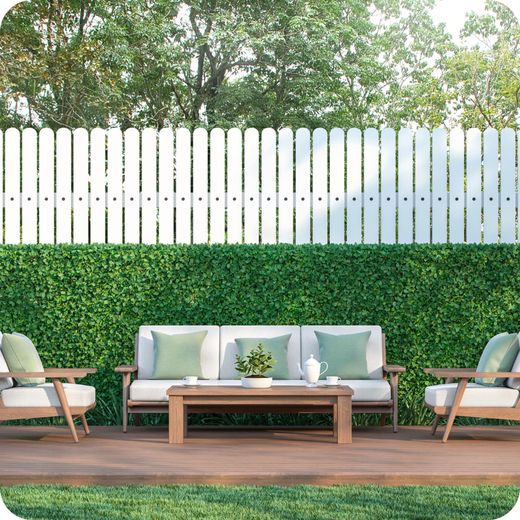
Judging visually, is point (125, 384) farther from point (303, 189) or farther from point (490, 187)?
point (490, 187)

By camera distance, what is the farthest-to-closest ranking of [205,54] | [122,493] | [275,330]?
1. [205,54]
2. [275,330]
3. [122,493]

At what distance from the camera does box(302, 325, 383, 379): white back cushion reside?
25.5 feet

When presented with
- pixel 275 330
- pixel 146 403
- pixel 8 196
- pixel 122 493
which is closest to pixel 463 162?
pixel 275 330

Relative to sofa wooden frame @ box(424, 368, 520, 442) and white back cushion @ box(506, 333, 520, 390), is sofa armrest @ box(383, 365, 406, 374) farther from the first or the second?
white back cushion @ box(506, 333, 520, 390)

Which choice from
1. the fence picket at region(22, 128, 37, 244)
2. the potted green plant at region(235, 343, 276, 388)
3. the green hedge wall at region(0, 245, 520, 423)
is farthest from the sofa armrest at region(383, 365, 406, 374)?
the fence picket at region(22, 128, 37, 244)

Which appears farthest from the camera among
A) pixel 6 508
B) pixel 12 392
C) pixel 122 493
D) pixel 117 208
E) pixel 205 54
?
pixel 205 54

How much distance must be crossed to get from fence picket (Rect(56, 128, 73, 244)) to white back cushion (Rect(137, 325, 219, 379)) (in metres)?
1.35

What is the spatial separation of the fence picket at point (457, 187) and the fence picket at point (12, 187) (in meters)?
4.23

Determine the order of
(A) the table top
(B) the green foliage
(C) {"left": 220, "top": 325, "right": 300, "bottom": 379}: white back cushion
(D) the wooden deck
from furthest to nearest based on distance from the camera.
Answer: (C) {"left": 220, "top": 325, "right": 300, "bottom": 379}: white back cushion
(B) the green foliage
(A) the table top
(D) the wooden deck

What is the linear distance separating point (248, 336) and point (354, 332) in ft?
3.11

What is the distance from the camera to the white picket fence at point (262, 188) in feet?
28.1

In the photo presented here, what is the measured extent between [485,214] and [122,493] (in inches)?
197

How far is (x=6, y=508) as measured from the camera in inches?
184

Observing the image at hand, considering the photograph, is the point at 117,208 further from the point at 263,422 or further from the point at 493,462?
the point at 493,462
